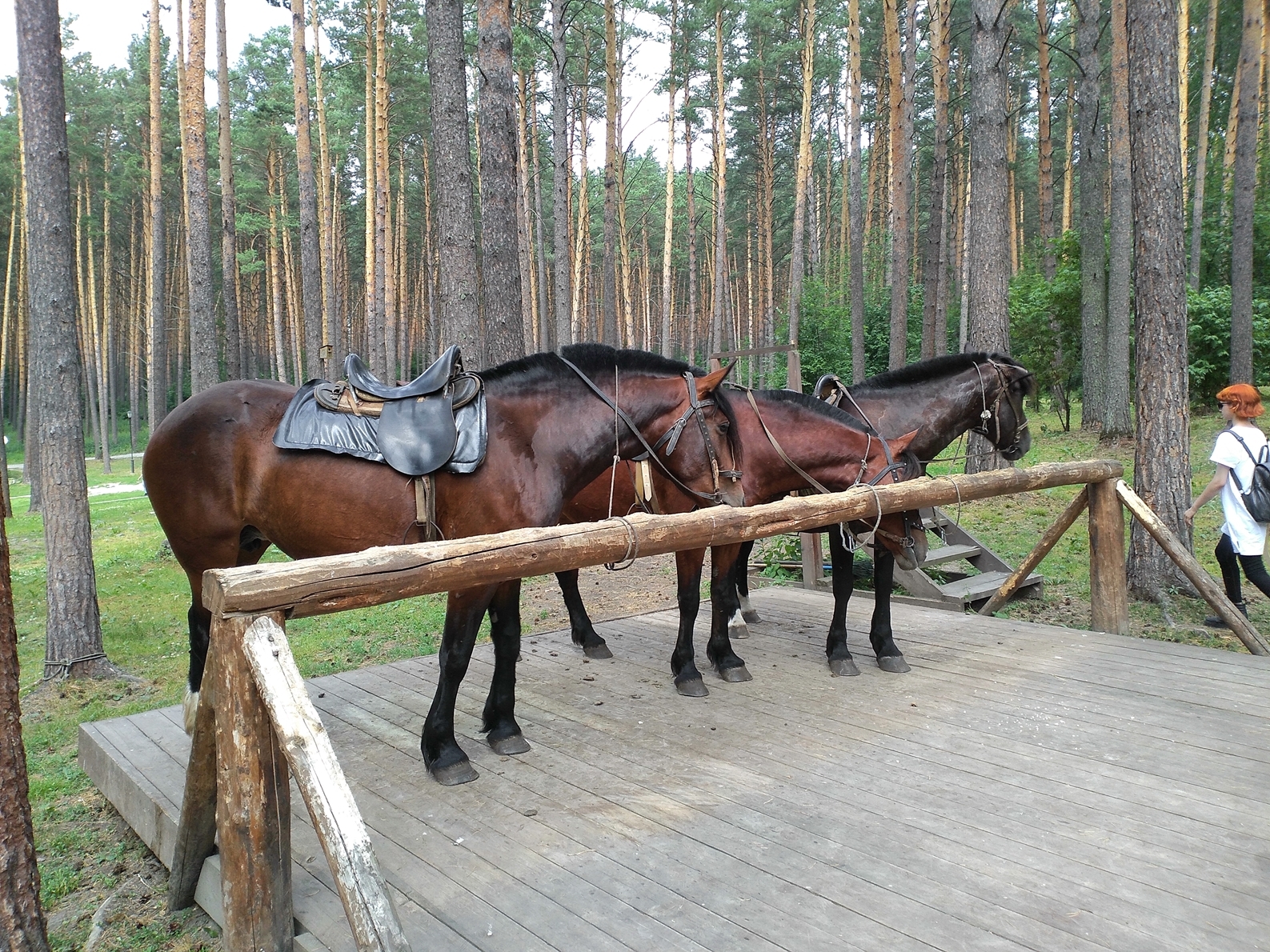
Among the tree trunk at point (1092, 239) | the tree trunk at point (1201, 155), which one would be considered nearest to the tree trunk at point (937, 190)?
the tree trunk at point (1092, 239)

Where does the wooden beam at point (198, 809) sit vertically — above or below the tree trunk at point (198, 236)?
below

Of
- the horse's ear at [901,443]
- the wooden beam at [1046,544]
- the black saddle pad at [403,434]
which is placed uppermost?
the black saddle pad at [403,434]

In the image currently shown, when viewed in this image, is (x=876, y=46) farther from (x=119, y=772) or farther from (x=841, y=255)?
(x=119, y=772)

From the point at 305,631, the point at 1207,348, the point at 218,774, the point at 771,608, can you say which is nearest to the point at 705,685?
→ the point at 771,608

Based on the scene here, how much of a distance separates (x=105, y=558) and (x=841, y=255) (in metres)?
24.9

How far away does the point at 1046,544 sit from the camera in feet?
17.7

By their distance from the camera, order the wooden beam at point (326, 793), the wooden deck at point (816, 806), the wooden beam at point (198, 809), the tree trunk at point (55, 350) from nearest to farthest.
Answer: the wooden beam at point (326, 793)
the wooden deck at point (816, 806)
the wooden beam at point (198, 809)
the tree trunk at point (55, 350)

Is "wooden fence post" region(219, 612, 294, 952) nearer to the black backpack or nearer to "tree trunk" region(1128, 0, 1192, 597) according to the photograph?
the black backpack

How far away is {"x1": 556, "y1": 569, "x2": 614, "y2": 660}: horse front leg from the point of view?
16.8 ft

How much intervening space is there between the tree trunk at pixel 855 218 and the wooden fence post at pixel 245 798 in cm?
1554

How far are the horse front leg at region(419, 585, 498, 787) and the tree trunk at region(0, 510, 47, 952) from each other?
4.66 ft

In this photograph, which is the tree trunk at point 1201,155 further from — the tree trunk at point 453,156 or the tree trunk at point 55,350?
the tree trunk at point 55,350

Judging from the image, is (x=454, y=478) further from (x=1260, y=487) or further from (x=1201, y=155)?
(x=1201, y=155)

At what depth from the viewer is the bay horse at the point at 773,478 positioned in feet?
14.9
